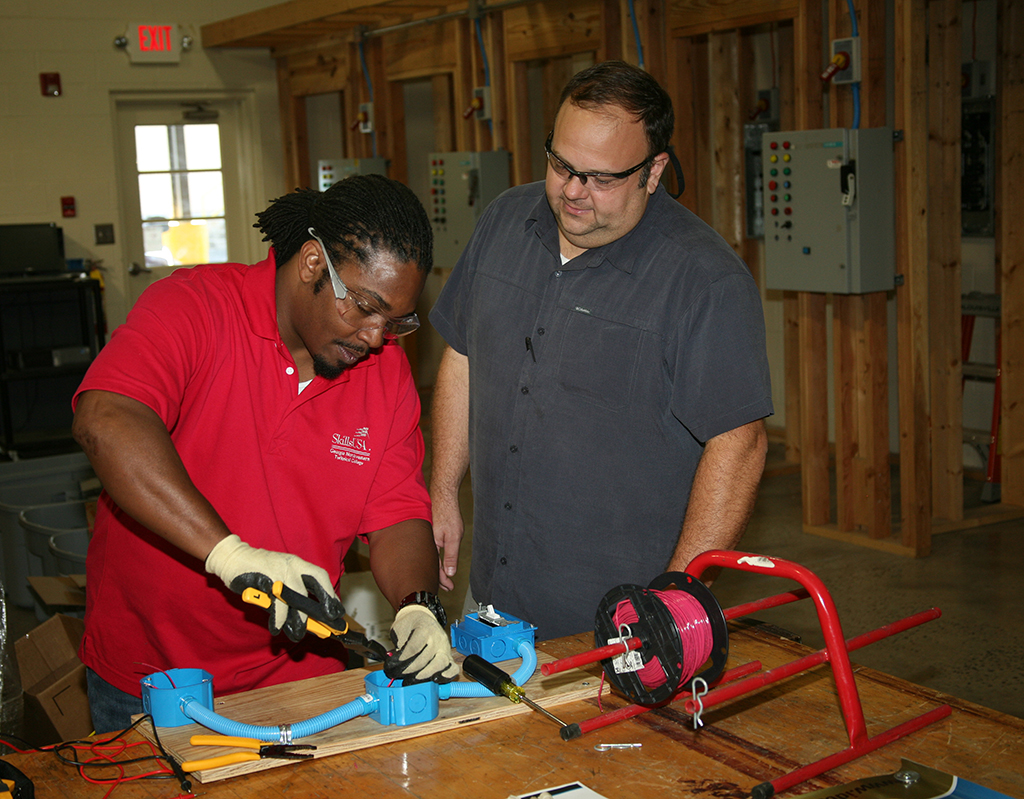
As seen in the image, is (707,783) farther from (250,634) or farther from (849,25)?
(849,25)

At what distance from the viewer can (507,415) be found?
2051mm

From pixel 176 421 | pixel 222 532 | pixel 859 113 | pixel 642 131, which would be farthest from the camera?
pixel 859 113

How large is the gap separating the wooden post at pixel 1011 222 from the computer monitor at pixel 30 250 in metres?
5.76

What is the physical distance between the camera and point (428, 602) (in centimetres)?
167

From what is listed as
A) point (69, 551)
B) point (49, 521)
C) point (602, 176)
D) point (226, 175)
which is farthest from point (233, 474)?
point (226, 175)

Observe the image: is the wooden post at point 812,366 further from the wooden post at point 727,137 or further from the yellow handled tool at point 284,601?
the yellow handled tool at point 284,601

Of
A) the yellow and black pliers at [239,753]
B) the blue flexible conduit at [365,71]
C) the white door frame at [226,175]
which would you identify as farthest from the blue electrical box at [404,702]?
the white door frame at [226,175]

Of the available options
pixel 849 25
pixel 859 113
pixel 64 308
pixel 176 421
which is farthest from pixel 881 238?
pixel 64 308

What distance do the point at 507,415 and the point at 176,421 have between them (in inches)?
26.7

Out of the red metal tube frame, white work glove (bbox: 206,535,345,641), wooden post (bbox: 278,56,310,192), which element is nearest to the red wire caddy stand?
the red metal tube frame

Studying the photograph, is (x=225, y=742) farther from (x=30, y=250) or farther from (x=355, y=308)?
(x=30, y=250)

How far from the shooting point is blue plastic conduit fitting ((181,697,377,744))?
1.37 meters

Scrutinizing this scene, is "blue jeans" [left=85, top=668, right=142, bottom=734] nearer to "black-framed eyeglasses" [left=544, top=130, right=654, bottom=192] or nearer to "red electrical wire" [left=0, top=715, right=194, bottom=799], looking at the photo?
"red electrical wire" [left=0, top=715, right=194, bottom=799]

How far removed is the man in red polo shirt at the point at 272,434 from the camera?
1555 millimetres
